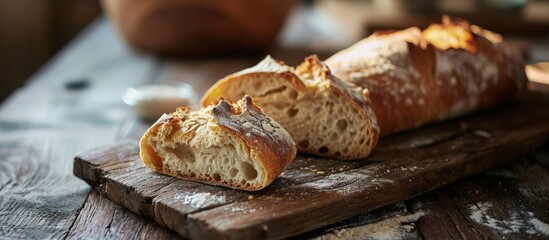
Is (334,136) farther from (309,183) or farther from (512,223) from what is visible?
(512,223)

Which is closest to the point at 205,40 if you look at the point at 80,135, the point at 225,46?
the point at 225,46

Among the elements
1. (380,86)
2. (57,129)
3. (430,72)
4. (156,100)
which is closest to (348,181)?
(380,86)

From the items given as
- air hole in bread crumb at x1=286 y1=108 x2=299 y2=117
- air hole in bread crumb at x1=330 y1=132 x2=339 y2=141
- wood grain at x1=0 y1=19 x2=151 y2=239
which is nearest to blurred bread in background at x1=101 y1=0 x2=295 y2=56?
wood grain at x1=0 y1=19 x2=151 y2=239

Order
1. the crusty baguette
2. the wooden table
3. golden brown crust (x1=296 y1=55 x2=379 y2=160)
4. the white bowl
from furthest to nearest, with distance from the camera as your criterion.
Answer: the white bowl, the crusty baguette, golden brown crust (x1=296 y1=55 x2=379 y2=160), the wooden table

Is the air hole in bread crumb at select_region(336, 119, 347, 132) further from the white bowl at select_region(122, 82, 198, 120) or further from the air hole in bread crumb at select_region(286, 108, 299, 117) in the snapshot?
the white bowl at select_region(122, 82, 198, 120)

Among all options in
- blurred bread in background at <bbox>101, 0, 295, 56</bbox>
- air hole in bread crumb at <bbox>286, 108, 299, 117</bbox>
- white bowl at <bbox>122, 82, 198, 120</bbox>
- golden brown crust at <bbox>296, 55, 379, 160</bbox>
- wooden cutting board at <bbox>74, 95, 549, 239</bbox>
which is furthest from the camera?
blurred bread in background at <bbox>101, 0, 295, 56</bbox>

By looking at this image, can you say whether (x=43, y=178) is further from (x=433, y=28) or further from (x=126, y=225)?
(x=433, y=28)
